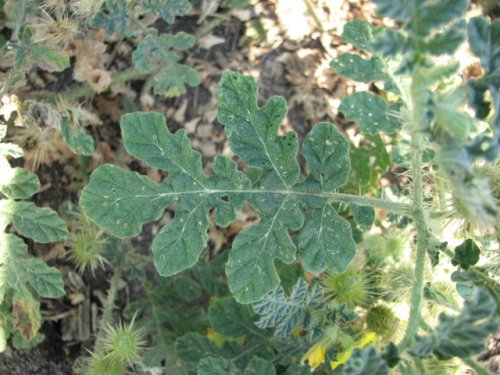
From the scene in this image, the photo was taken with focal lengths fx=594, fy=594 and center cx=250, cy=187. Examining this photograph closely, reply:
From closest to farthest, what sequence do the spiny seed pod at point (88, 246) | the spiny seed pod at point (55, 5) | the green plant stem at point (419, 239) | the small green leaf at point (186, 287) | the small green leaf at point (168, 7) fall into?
the green plant stem at point (419, 239) < the spiny seed pod at point (55, 5) < the small green leaf at point (168, 7) < the spiny seed pod at point (88, 246) < the small green leaf at point (186, 287)

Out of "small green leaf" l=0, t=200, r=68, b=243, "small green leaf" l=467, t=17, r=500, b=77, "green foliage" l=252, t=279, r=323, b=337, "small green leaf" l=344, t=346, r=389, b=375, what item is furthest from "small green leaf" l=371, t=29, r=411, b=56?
"small green leaf" l=0, t=200, r=68, b=243

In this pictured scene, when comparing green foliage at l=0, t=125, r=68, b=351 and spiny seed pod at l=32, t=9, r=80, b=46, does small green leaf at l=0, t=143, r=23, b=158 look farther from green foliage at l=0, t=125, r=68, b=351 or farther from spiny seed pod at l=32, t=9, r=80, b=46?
spiny seed pod at l=32, t=9, r=80, b=46

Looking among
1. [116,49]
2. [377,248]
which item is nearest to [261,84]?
[116,49]

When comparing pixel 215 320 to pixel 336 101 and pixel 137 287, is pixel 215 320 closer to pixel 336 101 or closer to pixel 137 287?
pixel 137 287

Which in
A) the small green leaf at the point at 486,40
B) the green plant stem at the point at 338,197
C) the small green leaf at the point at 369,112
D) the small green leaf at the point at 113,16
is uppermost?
the small green leaf at the point at 486,40

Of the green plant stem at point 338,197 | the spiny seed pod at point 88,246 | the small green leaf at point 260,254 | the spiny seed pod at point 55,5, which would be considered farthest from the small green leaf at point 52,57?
the small green leaf at point 260,254

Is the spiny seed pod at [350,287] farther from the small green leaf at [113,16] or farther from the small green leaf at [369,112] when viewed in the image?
the small green leaf at [113,16]

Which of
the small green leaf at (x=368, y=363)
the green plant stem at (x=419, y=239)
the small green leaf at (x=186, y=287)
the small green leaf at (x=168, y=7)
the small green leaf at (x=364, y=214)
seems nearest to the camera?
the small green leaf at (x=368, y=363)
